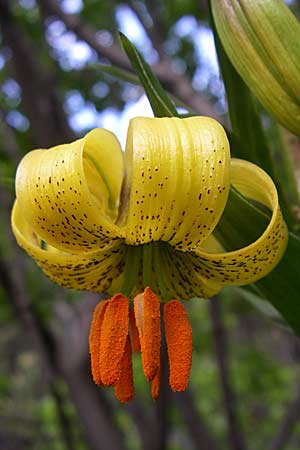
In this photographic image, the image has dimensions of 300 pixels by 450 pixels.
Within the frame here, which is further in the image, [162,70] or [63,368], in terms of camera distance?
[63,368]

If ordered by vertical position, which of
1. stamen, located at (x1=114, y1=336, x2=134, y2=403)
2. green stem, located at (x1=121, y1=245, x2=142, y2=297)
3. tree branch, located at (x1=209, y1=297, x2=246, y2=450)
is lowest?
tree branch, located at (x1=209, y1=297, x2=246, y2=450)

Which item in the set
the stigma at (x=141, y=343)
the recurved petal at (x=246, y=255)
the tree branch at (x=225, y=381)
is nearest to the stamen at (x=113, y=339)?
the stigma at (x=141, y=343)

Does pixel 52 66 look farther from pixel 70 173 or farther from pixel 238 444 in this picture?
pixel 70 173

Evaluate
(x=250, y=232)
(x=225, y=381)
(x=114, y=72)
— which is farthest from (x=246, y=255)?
(x=225, y=381)

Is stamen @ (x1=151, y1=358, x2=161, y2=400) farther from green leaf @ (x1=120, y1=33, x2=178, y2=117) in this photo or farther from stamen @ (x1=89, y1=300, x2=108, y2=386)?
green leaf @ (x1=120, y1=33, x2=178, y2=117)

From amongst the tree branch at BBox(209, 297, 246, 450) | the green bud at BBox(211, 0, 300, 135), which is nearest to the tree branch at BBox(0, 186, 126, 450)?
the tree branch at BBox(209, 297, 246, 450)

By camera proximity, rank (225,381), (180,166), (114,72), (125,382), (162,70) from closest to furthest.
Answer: (180,166) < (125,382) < (114,72) < (162,70) < (225,381)

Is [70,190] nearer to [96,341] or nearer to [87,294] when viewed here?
[96,341]
